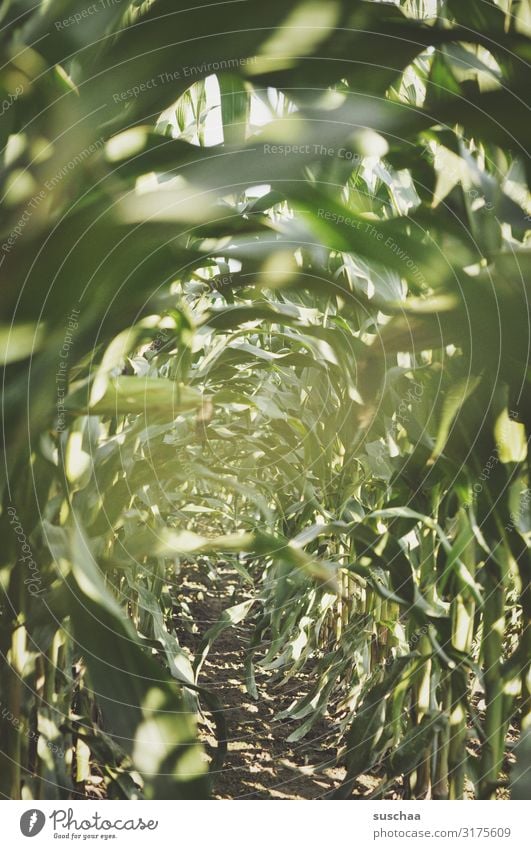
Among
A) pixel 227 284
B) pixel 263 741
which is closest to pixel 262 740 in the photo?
pixel 263 741

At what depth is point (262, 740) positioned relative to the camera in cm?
127

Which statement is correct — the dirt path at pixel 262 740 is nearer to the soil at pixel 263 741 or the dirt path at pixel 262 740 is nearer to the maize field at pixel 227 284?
the soil at pixel 263 741

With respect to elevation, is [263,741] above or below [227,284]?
below

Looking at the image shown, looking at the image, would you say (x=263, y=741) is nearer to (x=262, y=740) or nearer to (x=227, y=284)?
(x=262, y=740)

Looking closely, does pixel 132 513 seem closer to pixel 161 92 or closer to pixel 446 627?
pixel 446 627
